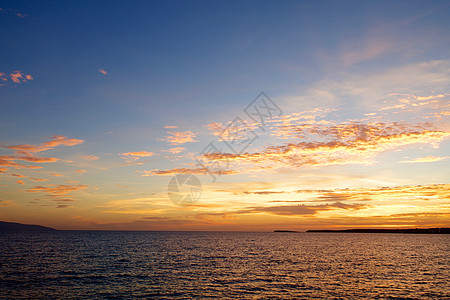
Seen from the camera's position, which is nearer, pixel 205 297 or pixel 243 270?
pixel 205 297

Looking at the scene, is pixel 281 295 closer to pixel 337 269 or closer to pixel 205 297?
pixel 205 297

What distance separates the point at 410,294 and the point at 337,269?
21.1 meters

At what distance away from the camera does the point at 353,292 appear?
3869 centimetres

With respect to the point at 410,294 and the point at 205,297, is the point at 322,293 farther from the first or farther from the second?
the point at 205,297

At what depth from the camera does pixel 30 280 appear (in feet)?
143

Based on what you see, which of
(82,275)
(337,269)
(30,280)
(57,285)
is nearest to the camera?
(57,285)

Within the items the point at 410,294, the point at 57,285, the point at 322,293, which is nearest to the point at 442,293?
the point at 410,294

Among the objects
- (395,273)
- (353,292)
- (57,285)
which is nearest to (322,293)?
(353,292)

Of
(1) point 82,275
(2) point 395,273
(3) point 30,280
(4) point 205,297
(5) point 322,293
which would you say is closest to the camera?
(4) point 205,297

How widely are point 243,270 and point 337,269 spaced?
1885 cm

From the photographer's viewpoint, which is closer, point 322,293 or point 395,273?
point 322,293

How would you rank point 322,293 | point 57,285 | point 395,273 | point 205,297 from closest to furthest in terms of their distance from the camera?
point 205,297
point 322,293
point 57,285
point 395,273

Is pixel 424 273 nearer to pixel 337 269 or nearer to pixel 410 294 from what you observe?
pixel 337 269

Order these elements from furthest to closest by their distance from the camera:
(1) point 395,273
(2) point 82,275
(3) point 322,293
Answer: (1) point 395,273, (2) point 82,275, (3) point 322,293
